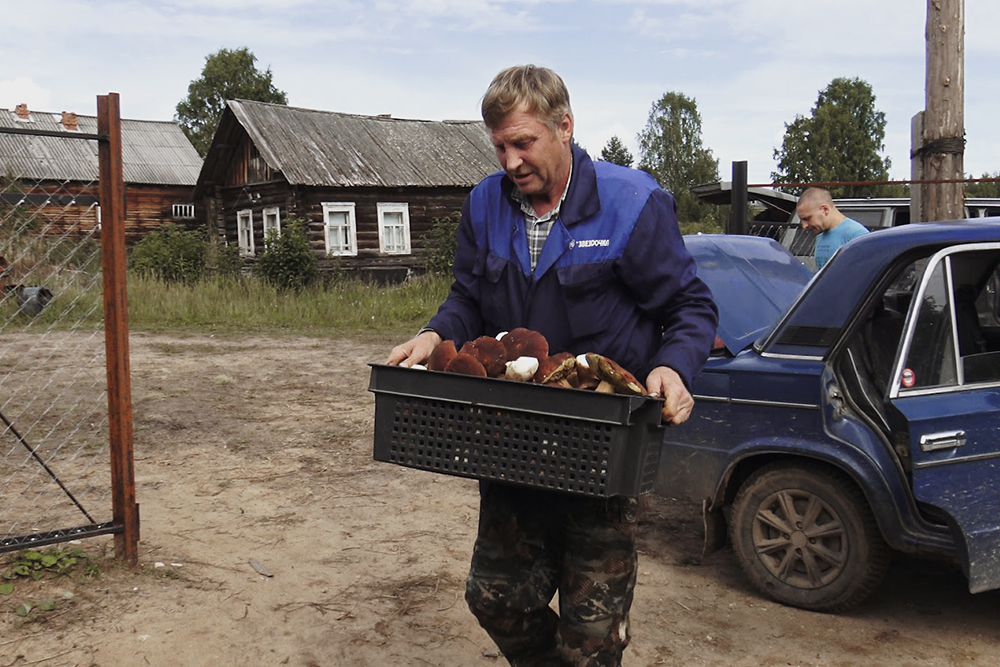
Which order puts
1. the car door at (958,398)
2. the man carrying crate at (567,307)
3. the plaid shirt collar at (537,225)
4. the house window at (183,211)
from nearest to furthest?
the man carrying crate at (567,307) < the plaid shirt collar at (537,225) < the car door at (958,398) < the house window at (183,211)

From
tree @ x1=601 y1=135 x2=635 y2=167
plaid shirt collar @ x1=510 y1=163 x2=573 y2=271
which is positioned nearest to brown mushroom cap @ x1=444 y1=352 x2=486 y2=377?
plaid shirt collar @ x1=510 y1=163 x2=573 y2=271

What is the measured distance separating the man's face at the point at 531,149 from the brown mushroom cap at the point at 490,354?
461 mm

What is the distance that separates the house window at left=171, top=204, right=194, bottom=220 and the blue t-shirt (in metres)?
37.1

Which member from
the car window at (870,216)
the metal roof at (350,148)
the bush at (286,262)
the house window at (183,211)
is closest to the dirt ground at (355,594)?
the car window at (870,216)

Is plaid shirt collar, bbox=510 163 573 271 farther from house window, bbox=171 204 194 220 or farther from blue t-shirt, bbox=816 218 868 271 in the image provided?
house window, bbox=171 204 194 220

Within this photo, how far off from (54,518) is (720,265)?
13.0 feet

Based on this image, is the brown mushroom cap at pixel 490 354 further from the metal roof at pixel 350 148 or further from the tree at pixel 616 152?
A: the tree at pixel 616 152

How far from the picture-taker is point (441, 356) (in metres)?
2.60

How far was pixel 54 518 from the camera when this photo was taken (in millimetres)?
5652

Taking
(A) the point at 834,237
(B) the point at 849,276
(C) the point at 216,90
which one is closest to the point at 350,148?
(A) the point at 834,237

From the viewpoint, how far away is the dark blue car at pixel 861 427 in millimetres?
3953

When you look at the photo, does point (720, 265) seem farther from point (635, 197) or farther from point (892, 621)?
point (635, 197)

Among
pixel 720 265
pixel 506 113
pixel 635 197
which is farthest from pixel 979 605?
pixel 506 113

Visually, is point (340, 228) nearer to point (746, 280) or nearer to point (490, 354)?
point (746, 280)
